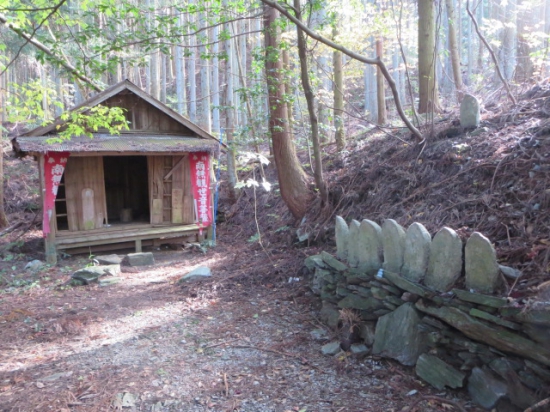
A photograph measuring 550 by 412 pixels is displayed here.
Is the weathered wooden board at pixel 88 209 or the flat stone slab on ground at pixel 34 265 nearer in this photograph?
the flat stone slab on ground at pixel 34 265

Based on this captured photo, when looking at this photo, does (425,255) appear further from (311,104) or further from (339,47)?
(311,104)

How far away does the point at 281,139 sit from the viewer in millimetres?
8305

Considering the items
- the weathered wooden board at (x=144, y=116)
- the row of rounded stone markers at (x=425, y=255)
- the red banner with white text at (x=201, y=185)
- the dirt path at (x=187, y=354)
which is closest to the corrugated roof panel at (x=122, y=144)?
the weathered wooden board at (x=144, y=116)

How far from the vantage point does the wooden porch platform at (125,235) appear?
10156mm

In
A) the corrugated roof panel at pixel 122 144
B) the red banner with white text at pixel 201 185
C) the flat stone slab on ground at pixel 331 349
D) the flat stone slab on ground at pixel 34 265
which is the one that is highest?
the corrugated roof panel at pixel 122 144

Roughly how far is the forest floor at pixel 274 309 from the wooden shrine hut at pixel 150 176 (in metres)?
1.64

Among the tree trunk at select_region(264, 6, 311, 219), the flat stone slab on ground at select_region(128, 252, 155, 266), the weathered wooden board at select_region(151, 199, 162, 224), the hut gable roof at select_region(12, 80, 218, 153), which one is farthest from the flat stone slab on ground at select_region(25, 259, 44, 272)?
the tree trunk at select_region(264, 6, 311, 219)

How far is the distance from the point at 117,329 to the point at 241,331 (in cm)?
172

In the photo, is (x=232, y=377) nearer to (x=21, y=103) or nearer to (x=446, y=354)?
(x=446, y=354)

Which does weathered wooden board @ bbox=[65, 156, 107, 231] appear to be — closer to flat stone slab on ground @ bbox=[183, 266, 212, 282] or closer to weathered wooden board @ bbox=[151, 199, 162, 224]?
weathered wooden board @ bbox=[151, 199, 162, 224]

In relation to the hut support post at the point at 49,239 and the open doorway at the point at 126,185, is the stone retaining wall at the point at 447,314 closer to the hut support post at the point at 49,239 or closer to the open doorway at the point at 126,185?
the hut support post at the point at 49,239

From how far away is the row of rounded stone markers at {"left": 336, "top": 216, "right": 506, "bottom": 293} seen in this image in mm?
3264

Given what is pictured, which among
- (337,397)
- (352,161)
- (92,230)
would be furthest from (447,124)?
(92,230)

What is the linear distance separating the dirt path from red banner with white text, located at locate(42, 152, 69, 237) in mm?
2620
